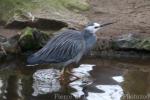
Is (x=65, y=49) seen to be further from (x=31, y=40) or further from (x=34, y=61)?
(x=31, y=40)

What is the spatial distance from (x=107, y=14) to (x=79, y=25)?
112 cm

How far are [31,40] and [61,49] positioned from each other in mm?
1249

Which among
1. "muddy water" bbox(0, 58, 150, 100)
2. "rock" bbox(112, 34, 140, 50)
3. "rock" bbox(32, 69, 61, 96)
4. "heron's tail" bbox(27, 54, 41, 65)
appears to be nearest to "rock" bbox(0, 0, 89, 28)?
"rock" bbox(112, 34, 140, 50)

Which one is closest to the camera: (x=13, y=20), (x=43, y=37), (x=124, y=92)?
(x=124, y=92)

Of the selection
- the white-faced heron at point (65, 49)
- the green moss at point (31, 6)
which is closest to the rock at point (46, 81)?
the white-faced heron at point (65, 49)

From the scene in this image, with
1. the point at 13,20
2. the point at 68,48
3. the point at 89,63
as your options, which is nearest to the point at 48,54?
the point at 68,48

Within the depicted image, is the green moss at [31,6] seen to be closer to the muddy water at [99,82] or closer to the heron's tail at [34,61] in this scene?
the muddy water at [99,82]

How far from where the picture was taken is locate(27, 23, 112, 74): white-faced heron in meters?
8.22

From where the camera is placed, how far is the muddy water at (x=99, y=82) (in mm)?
7593

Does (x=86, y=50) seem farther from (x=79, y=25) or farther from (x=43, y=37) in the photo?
(x=79, y=25)

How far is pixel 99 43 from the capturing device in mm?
9828

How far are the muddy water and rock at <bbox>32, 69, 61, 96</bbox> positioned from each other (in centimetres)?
8

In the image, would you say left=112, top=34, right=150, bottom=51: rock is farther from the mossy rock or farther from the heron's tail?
the heron's tail

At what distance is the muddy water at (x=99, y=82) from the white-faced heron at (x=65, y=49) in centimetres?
41
